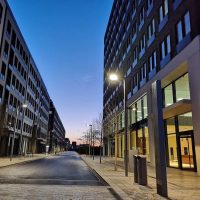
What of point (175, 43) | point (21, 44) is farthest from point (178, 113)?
point (21, 44)

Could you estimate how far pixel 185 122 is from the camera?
19000 mm

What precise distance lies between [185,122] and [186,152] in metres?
2.34

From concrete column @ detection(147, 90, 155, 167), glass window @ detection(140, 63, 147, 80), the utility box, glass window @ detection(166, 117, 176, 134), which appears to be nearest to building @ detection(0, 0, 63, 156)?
glass window @ detection(140, 63, 147, 80)

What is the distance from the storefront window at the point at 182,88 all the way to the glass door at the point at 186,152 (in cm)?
323

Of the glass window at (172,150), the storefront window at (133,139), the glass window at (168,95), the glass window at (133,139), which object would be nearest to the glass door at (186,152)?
the glass window at (172,150)

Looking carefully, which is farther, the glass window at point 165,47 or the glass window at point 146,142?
the glass window at point 146,142

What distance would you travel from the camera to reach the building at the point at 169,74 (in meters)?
16.6

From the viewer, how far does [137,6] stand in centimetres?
3272

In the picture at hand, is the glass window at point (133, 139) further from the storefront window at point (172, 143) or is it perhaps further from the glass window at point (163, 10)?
the glass window at point (163, 10)

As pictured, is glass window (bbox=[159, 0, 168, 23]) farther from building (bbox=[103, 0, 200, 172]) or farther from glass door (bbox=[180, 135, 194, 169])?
glass door (bbox=[180, 135, 194, 169])

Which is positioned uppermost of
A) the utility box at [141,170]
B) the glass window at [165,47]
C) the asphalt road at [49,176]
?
the glass window at [165,47]

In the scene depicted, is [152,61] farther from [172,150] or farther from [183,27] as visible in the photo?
[172,150]

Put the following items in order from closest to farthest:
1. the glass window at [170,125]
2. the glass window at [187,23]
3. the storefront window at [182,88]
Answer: the glass window at [187,23] → the storefront window at [182,88] → the glass window at [170,125]

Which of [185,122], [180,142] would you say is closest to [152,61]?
[185,122]
